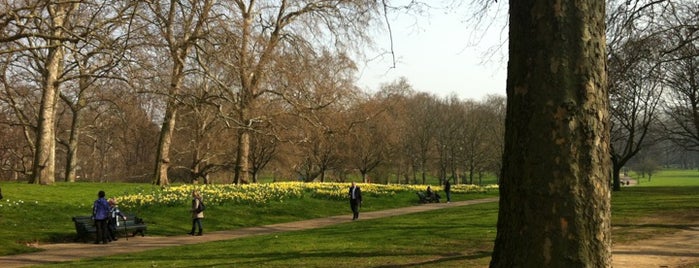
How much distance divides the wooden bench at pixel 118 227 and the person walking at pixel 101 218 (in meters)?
0.30

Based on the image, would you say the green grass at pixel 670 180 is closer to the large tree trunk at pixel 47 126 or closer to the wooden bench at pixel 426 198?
the wooden bench at pixel 426 198

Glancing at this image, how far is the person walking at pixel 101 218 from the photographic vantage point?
45.6 feet

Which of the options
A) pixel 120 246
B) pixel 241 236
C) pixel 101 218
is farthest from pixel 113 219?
pixel 241 236

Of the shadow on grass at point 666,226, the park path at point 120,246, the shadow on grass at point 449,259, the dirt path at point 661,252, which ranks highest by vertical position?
the shadow on grass at point 666,226

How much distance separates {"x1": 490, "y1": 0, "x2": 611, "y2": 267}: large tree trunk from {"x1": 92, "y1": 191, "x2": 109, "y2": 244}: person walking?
12822 millimetres

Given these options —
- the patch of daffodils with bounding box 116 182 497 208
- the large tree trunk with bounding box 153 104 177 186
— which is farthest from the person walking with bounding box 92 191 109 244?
the large tree trunk with bounding box 153 104 177 186

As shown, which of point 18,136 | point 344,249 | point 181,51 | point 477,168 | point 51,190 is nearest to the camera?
point 344,249

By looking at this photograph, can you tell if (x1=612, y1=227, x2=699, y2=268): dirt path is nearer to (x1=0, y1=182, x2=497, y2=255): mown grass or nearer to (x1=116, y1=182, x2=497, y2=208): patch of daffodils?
(x1=0, y1=182, x2=497, y2=255): mown grass

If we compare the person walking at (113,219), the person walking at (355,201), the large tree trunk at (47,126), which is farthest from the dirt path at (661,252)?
the large tree trunk at (47,126)

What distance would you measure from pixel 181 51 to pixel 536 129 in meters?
23.8

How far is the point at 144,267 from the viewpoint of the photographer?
9.80 meters

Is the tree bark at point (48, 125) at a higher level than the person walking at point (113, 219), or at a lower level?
higher

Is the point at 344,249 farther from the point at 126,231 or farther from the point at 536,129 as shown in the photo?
the point at 536,129

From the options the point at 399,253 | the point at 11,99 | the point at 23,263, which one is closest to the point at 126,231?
the point at 23,263
